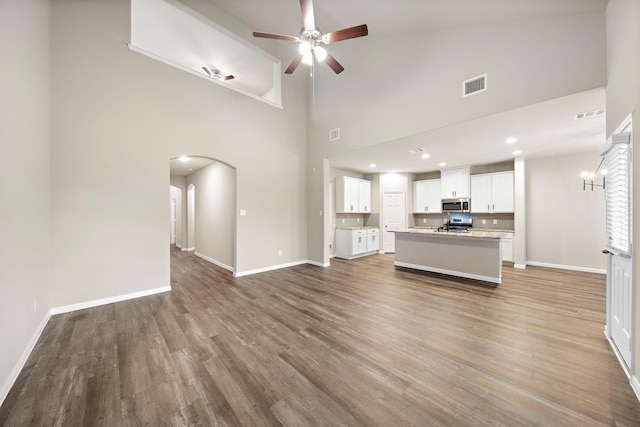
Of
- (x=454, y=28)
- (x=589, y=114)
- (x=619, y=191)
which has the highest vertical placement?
(x=454, y=28)

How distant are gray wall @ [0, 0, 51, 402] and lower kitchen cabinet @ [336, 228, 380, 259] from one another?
18.5 feet

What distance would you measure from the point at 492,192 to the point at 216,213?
7.38 metres

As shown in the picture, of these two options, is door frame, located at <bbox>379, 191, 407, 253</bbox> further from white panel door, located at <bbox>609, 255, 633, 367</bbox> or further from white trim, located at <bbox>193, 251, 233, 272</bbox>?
white panel door, located at <bbox>609, 255, 633, 367</bbox>

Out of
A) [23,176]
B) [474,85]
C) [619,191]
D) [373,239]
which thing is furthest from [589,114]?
[23,176]

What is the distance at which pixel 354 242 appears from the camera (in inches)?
262

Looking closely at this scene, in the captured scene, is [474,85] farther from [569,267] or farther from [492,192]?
[569,267]

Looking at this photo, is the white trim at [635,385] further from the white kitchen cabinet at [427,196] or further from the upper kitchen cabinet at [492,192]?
the white kitchen cabinet at [427,196]

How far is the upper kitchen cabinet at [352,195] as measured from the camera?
6.81 m

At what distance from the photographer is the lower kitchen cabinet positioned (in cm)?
660

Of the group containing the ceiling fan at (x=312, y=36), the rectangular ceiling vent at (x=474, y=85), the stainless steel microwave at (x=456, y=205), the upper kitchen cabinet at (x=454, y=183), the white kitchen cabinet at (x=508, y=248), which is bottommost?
the white kitchen cabinet at (x=508, y=248)

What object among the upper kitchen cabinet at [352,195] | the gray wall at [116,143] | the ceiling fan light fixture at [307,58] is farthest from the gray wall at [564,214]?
the gray wall at [116,143]

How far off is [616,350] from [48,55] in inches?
279

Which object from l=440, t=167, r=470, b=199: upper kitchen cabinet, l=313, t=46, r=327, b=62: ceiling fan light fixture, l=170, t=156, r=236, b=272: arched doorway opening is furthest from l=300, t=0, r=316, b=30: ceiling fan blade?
l=440, t=167, r=470, b=199: upper kitchen cabinet

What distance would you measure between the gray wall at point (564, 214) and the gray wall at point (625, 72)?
3852mm
